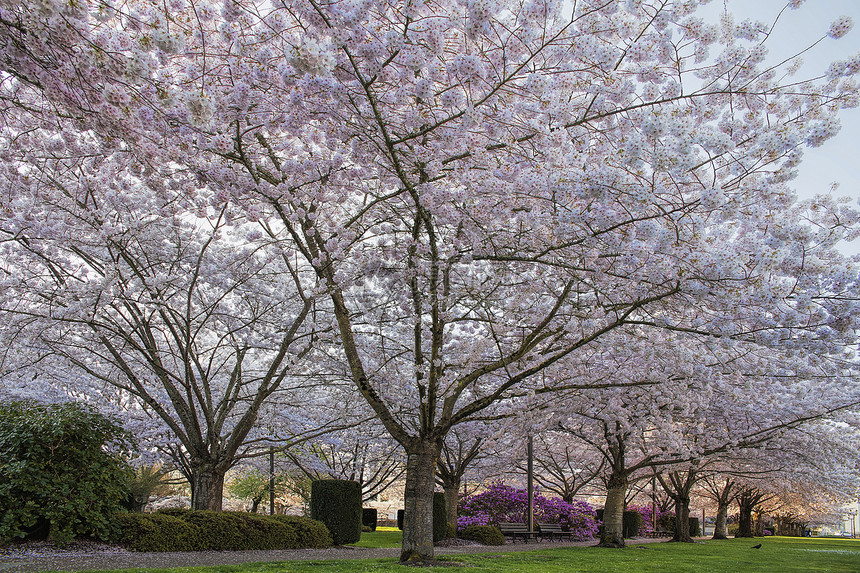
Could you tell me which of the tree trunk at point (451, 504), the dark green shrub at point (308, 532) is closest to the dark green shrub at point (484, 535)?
the tree trunk at point (451, 504)

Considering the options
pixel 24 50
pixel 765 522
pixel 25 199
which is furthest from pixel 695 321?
pixel 765 522

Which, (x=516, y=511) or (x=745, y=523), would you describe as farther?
(x=745, y=523)

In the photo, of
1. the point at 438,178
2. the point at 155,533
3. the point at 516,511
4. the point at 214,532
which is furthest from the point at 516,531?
the point at 438,178

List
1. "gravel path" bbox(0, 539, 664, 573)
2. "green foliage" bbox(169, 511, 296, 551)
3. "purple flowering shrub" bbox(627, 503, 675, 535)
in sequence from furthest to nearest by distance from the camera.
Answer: "purple flowering shrub" bbox(627, 503, 675, 535) → "green foliage" bbox(169, 511, 296, 551) → "gravel path" bbox(0, 539, 664, 573)

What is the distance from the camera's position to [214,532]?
33.6 feet

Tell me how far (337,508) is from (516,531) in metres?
6.68

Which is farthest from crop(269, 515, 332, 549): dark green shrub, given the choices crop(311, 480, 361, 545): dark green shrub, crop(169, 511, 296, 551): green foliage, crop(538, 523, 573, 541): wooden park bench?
crop(538, 523, 573, 541): wooden park bench

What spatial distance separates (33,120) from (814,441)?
19.0 m

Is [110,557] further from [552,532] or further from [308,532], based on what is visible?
[552,532]

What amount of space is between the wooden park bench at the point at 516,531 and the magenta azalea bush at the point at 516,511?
483mm

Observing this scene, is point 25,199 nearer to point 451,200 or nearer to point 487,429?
point 451,200

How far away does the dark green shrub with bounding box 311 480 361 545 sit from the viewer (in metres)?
13.3

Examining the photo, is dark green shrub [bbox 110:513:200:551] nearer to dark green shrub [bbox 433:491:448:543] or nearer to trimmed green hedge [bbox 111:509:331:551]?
trimmed green hedge [bbox 111:509:331:551]

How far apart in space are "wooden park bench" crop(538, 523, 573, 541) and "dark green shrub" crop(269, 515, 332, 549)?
894 cm
